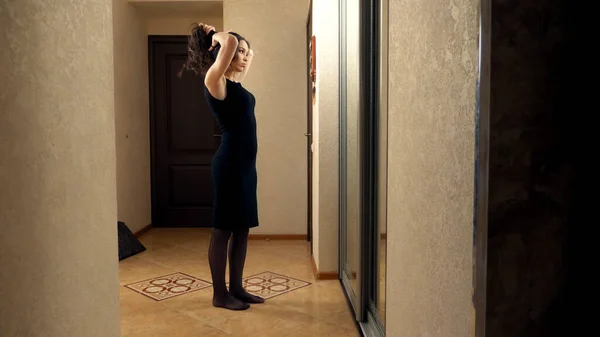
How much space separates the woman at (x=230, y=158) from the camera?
267cm

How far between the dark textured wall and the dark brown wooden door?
4909 mm

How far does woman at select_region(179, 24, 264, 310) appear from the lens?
267cm

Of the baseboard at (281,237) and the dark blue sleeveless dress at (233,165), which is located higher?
the dark blue sleeveless dress at (233,165)

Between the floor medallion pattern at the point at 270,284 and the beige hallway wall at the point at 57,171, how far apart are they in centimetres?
177

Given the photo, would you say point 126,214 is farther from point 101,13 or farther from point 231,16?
point 101,13

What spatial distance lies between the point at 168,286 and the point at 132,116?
2.22 m

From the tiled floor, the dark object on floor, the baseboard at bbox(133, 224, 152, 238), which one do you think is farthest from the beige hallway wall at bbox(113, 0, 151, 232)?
the tiled floor

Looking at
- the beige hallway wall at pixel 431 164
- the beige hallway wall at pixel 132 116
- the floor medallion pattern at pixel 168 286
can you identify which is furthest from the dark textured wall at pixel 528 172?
the beige hallway wall at pixel 132 116

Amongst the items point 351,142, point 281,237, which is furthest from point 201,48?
point 281,237

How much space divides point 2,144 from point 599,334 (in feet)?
3.35

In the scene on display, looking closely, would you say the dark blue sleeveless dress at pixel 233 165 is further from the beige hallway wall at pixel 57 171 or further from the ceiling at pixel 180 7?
the ceiling at pixel 180 7

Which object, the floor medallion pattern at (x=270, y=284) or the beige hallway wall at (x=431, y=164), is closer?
the beige hallway wall at (x=431, y=164)

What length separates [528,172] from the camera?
65 centimetres

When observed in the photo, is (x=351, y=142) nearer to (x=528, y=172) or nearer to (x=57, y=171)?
(x=57, y=171)
